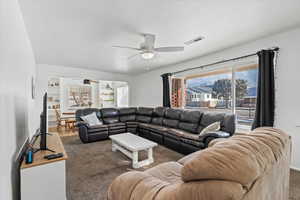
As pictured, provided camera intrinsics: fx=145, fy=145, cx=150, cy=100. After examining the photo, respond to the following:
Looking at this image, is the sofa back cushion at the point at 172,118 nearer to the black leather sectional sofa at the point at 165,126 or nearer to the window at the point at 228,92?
the black leather sectional sofa at the point at 165,126

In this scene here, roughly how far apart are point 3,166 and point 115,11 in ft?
6.72

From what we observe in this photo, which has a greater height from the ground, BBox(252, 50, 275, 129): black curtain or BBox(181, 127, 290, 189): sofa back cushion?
BBox(252, 50, 275, 129): black curtain

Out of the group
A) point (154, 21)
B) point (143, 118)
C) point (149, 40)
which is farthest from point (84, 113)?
point (154, 21)

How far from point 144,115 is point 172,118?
1281 mm

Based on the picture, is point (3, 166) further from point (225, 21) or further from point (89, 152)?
point (225, 21)

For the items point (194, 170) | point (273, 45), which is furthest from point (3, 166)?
point (273, 45)

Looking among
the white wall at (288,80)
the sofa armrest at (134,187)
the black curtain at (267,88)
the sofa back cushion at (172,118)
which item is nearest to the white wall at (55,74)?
the sofa back cushion at (172,118)

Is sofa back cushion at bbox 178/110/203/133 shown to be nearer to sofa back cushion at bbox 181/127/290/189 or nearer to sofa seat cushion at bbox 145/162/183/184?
sofa seat cushion at bbox 145/162/183/184

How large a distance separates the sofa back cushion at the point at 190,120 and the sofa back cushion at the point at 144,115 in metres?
1.36

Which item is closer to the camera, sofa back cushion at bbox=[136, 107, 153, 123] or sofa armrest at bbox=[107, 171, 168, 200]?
sofa armrest at bbox=[107, 171, 168, 200]

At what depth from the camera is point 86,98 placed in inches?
262

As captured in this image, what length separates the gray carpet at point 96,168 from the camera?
1927 mm

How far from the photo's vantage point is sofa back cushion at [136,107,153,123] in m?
5.16

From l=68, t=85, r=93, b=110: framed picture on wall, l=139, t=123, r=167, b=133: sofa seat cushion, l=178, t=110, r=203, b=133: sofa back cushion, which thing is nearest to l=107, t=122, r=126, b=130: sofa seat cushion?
l=139, t=123, r=167, b=133: sofa seat cushion
